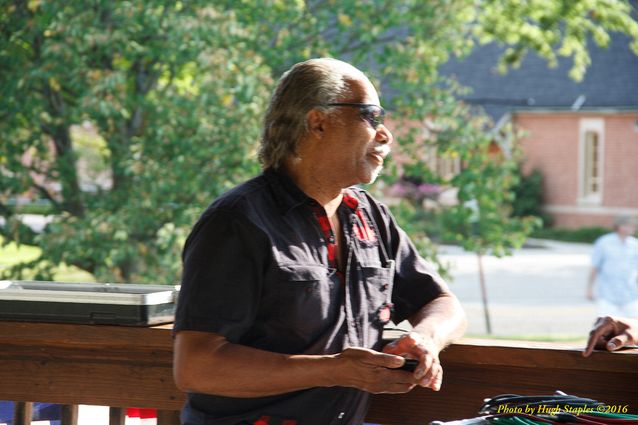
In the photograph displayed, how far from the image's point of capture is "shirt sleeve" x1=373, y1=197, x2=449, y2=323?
208 cm

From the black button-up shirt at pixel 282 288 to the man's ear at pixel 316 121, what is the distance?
106 mm

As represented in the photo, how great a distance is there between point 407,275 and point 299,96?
46cm

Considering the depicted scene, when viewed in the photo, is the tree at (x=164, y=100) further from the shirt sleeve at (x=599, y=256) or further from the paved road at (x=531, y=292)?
the paved road at (x=531, y=292)

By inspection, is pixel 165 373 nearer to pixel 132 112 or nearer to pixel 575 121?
pixel 132 112

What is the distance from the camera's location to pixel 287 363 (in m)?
1.74

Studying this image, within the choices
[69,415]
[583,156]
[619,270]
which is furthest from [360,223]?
[583,156]

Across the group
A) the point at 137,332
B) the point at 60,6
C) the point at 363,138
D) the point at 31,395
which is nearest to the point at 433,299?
the point at 363,138

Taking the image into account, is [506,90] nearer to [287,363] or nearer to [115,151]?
[115,151]

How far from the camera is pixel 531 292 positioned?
47.0 ft

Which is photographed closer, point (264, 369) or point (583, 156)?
point (264, 369)

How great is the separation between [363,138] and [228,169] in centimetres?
513

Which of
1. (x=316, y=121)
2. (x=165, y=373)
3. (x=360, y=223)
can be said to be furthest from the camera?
(x=165, y=373)

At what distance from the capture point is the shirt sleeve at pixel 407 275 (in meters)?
2.08

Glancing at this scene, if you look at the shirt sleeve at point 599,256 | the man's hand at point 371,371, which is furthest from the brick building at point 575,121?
the man's hand at point 371,371
